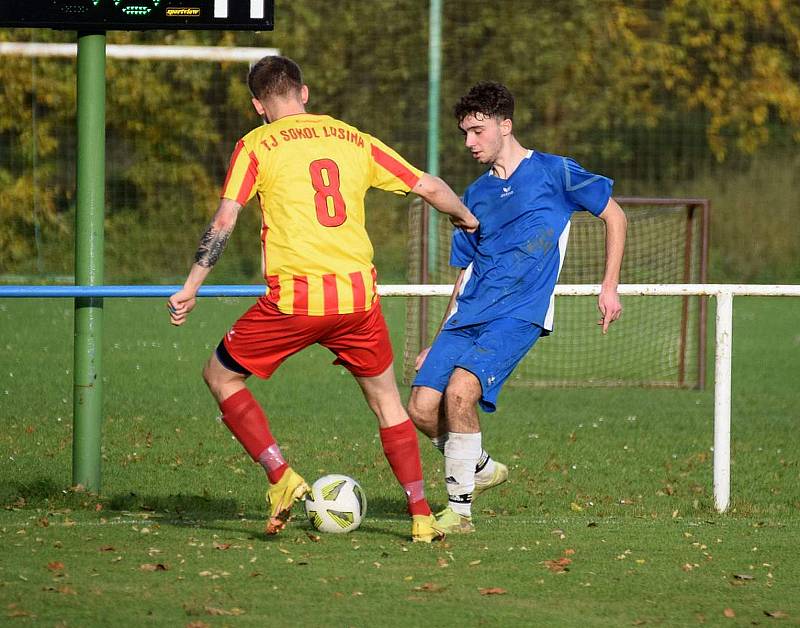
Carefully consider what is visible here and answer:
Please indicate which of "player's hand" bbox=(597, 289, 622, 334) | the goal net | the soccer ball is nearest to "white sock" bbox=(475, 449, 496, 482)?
the soccer ball

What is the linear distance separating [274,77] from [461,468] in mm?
1931

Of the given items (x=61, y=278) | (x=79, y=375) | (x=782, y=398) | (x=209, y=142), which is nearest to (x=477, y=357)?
(x=79, y=375)

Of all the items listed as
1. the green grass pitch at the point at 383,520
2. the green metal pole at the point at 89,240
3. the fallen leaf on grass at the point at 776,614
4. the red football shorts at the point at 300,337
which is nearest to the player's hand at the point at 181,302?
the red football shorts at the point at 300,337

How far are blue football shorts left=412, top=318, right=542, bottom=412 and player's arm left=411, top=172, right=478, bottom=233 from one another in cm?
60

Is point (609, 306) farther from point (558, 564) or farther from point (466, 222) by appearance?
point (558, 564)

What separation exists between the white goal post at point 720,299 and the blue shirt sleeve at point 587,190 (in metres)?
0.55

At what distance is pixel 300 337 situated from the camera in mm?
5547

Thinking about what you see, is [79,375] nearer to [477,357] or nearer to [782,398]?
[477,357]

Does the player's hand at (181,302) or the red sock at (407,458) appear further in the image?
the red sock at (407,458)

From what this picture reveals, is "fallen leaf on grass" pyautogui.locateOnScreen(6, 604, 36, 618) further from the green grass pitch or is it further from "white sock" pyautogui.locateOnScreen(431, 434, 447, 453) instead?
"white sock" pyautogui.locateOnScreen(431, 434, 447, 453)

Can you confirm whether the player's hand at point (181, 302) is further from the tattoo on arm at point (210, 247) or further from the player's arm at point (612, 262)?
the player's arm at point (612, 262)

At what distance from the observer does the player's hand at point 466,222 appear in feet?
19.2

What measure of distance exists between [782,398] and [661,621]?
8408 mm

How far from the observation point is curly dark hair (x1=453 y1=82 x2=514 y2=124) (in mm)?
6141
